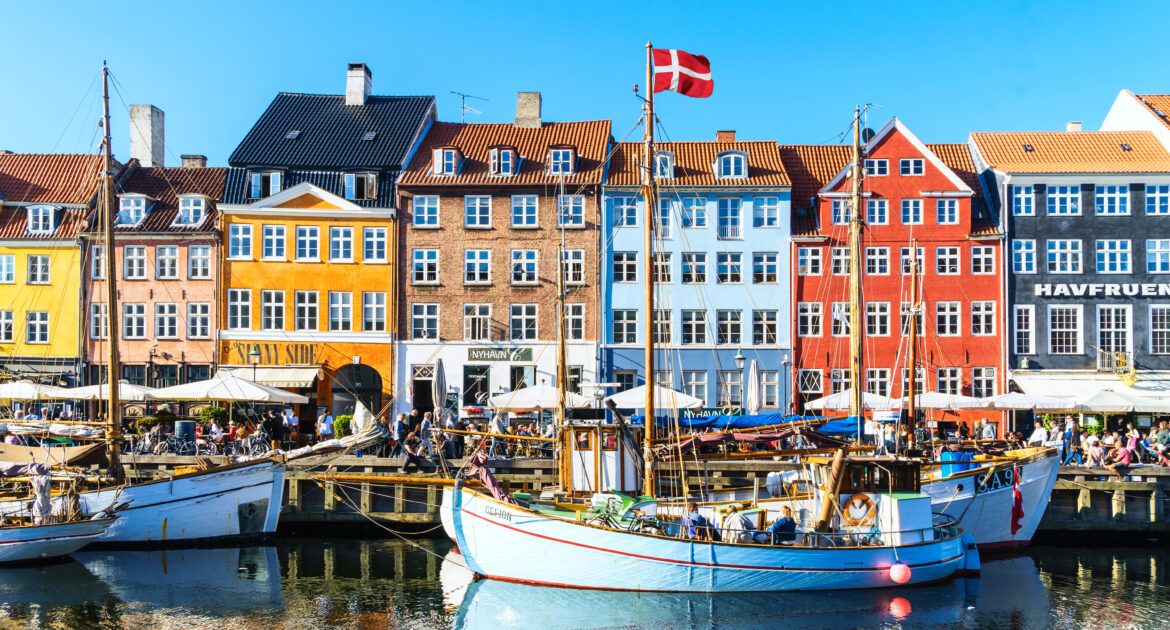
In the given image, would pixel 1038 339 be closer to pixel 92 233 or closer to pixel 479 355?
pixel 479 355

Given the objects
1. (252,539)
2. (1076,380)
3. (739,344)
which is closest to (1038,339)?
(1076,380)

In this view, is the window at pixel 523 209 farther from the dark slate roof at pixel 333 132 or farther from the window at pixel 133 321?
the window at pixel 133 321

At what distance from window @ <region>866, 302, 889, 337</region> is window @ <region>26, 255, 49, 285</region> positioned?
28907 mm

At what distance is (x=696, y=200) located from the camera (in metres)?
47.3

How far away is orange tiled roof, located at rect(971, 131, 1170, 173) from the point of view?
150ft

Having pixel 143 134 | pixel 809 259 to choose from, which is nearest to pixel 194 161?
pixel 143 134

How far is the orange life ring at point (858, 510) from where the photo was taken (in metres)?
26.0

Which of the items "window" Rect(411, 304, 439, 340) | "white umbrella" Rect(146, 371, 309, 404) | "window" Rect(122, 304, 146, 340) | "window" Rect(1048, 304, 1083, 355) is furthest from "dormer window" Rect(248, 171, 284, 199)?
"window" Rect(1048, 304, 1083, 355)

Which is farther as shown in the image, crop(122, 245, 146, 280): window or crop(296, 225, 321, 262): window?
crop(122, 245, 146, 280): window

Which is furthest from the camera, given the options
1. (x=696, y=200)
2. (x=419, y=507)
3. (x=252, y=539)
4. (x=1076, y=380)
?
(x=696, y=200)

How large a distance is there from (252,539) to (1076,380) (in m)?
30.2

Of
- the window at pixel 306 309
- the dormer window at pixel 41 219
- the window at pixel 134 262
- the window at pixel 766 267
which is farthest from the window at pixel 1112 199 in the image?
the dormer window at pixel 41 219

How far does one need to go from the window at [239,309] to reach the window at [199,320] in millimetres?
866

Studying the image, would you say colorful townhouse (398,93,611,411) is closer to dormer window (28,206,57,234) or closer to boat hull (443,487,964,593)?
dormer window (28,206,57,234)
